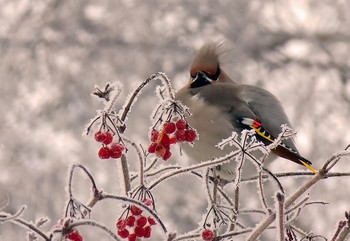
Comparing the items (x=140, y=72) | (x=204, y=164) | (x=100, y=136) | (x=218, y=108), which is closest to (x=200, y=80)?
(x=218, y=108)

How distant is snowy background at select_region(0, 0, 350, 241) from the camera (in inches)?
183

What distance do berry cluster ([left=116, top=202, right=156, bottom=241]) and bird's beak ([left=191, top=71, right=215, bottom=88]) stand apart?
1.01 metres

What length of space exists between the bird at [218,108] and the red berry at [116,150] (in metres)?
0.82

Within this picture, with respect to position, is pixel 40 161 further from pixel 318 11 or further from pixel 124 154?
pixel 124 154

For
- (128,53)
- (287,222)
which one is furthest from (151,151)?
(128,53)

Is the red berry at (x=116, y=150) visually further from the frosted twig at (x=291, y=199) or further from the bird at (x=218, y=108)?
the bird at (x=218, y=108)

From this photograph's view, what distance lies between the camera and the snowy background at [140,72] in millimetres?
4656

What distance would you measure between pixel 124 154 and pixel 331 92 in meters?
4.07

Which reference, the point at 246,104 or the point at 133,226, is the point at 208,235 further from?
the point at 246,104

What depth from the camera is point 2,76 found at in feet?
16.6

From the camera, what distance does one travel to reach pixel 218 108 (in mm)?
1978

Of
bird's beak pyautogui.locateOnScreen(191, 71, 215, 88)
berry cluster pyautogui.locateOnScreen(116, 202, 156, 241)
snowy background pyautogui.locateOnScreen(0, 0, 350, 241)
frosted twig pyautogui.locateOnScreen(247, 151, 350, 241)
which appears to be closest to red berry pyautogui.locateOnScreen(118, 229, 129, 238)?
berry cluster pyautogui.locateOnScreen(116, 202, 156, 241)

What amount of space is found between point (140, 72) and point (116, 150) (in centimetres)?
389

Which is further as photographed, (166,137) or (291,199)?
(166,137)
